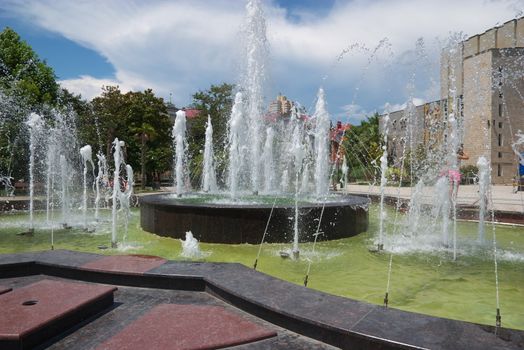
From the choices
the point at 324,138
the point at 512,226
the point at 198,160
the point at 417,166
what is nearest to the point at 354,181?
the point at 417,166

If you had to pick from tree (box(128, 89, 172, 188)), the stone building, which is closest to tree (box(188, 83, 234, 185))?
tree (box(128, 89, 172, 188))

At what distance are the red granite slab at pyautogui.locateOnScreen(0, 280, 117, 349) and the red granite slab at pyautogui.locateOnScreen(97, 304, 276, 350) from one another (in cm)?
47

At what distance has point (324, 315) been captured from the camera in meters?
3.10

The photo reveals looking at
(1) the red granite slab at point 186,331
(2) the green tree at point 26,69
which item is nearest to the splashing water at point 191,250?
(1) the red granite slab at point 186,331

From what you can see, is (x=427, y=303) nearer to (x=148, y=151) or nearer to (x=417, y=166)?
(x=148, y=151)

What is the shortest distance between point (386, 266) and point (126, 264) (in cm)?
393

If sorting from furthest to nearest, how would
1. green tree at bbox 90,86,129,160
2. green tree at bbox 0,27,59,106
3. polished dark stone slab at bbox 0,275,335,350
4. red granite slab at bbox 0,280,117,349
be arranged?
1. green tree at bbox 90,86,129,160
2. green tree at bbox 0,27,59,106
3. polished dark stone slab at bbox 0,275,335,350
4. red granite slab at bbox 0,280,117,349

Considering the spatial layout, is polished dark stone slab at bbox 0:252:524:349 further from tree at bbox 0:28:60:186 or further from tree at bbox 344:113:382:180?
tree at bbox 344:113:382:180

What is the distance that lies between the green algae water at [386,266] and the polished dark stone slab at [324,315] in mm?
1567

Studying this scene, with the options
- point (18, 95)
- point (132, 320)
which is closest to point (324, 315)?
point (132, 320)

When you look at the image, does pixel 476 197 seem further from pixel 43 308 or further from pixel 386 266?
pixel 43 308

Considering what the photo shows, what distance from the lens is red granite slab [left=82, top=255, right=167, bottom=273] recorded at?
4461mm

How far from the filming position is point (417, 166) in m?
41.9

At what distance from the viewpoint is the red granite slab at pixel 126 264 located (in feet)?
14.6
